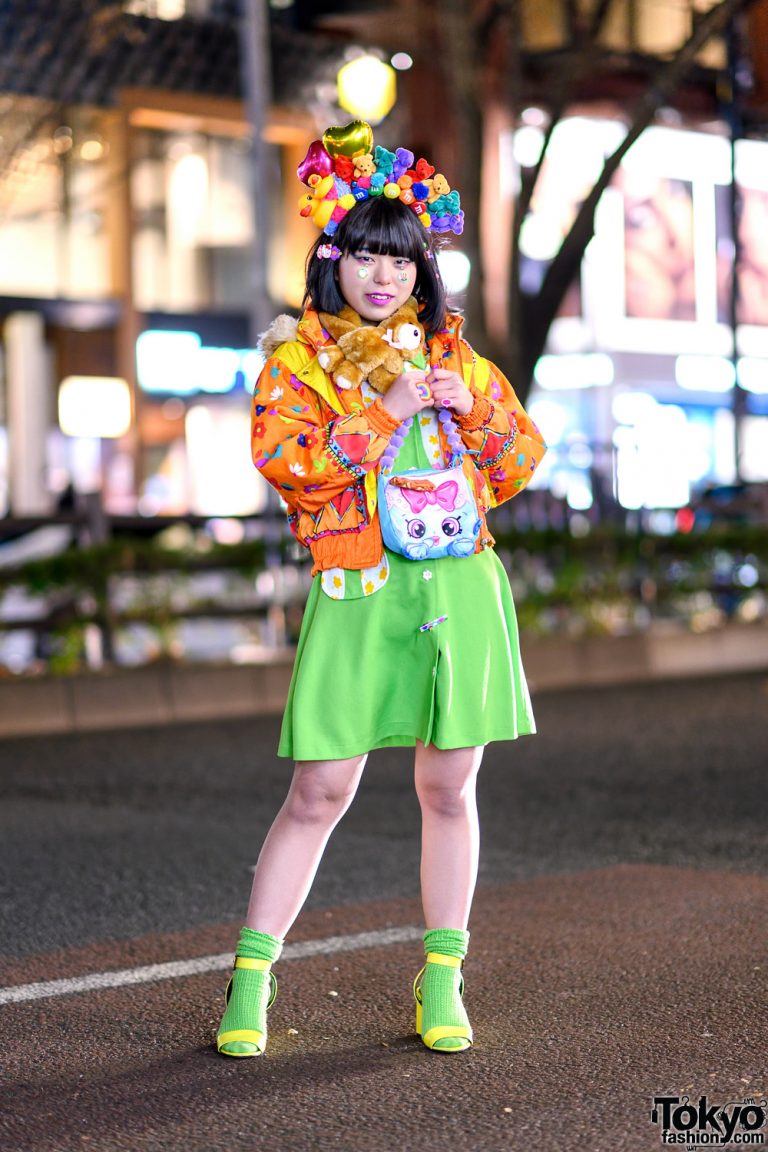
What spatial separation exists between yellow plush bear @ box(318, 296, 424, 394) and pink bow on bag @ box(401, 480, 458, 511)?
25cm

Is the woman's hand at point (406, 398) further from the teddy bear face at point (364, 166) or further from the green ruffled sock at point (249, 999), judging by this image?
the green ruffled sock at point (249, 999)

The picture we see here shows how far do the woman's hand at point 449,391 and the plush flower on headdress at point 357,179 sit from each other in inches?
15.8

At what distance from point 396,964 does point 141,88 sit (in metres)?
23.4

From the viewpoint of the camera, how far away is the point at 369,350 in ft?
12.6

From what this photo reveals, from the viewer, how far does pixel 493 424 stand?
13.0 feet

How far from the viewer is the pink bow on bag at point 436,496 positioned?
12.5 feet

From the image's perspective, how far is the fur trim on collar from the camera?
13.0ft

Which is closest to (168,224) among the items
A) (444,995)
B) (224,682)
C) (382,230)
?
(224,682)

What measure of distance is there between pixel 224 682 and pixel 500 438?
8030 mm

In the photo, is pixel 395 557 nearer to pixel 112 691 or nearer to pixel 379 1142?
pixel 379 1142

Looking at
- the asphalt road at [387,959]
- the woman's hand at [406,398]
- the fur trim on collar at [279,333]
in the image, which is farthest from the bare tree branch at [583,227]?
the woman's hand at [406,398]

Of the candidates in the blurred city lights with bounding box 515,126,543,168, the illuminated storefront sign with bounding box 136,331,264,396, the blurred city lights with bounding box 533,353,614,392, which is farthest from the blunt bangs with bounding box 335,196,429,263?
the blurred city lights with bounding box 533,353,614,392

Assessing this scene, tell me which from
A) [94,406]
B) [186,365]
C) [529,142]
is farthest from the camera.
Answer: [529,142]

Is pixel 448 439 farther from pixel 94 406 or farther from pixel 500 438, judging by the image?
pixel 94 406
